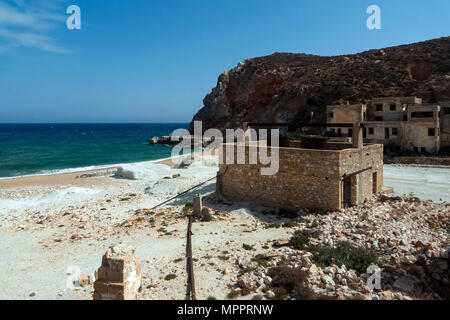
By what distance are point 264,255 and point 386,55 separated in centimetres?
6521

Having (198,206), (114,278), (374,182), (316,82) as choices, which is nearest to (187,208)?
(198,206)

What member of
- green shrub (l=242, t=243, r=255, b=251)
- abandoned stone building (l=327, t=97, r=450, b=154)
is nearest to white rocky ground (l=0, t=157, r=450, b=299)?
green shrub (l=242, t=243, r=255, b=251)

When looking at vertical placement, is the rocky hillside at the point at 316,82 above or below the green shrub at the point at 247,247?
above

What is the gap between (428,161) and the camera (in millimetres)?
26062

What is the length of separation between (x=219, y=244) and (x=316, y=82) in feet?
183

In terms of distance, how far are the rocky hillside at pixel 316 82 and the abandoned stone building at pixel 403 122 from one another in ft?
33.4

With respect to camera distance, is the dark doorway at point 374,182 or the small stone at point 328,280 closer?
the small stone at point 328,280

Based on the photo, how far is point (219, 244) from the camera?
959cm

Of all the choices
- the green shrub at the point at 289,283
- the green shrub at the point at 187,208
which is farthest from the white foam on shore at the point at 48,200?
the green shrub at the point at 289,283

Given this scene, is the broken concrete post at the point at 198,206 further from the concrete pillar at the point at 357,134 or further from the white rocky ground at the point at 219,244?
the concrete pillar at the point at 357,134

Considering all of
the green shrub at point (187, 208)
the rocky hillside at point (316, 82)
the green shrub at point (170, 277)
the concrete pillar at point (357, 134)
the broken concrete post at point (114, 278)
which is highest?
the rocky hillside at point (316, 82)

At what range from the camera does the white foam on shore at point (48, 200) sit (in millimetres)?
17019
